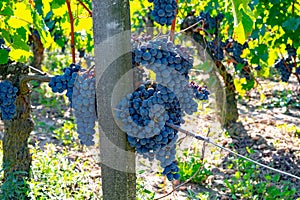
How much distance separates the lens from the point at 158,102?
1.87 meters

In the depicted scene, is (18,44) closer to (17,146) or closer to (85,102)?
(85,102)

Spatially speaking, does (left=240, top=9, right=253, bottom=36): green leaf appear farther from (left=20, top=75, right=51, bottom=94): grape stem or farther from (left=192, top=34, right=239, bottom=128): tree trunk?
(left=192, top=34, right=239, bottom=128): tree trunk

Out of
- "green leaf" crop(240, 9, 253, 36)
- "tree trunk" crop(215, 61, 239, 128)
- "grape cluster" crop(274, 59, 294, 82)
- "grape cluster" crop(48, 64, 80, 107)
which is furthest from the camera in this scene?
"tree trunk" crop(215, 61, 239, 128)

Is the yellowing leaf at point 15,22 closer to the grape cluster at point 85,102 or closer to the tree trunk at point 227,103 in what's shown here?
the grape cluster at point 85,102

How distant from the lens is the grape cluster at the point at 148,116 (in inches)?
73.0

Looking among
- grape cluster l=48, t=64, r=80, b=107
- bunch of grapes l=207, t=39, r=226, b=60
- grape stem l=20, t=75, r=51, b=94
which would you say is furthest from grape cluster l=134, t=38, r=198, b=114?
bunch of grapes l=207, t=39, r=226, b=60

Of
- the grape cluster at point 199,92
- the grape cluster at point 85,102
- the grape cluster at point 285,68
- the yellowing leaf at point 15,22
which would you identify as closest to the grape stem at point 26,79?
the yellowing leaf at point 15,22

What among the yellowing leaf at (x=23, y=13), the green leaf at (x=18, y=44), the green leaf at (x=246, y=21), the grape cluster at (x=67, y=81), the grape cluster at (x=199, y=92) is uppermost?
the yellowing leaf at (x=23, y=13)

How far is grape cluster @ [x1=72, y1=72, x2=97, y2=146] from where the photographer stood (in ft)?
6.52

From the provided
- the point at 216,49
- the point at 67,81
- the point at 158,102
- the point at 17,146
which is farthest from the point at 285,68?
the point at 158,102

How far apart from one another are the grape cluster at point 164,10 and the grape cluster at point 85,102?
44cm

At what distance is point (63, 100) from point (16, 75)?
3.83m

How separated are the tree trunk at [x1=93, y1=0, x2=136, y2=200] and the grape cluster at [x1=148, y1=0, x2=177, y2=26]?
31 centimetres

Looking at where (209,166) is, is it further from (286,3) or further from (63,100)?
(63,100)
